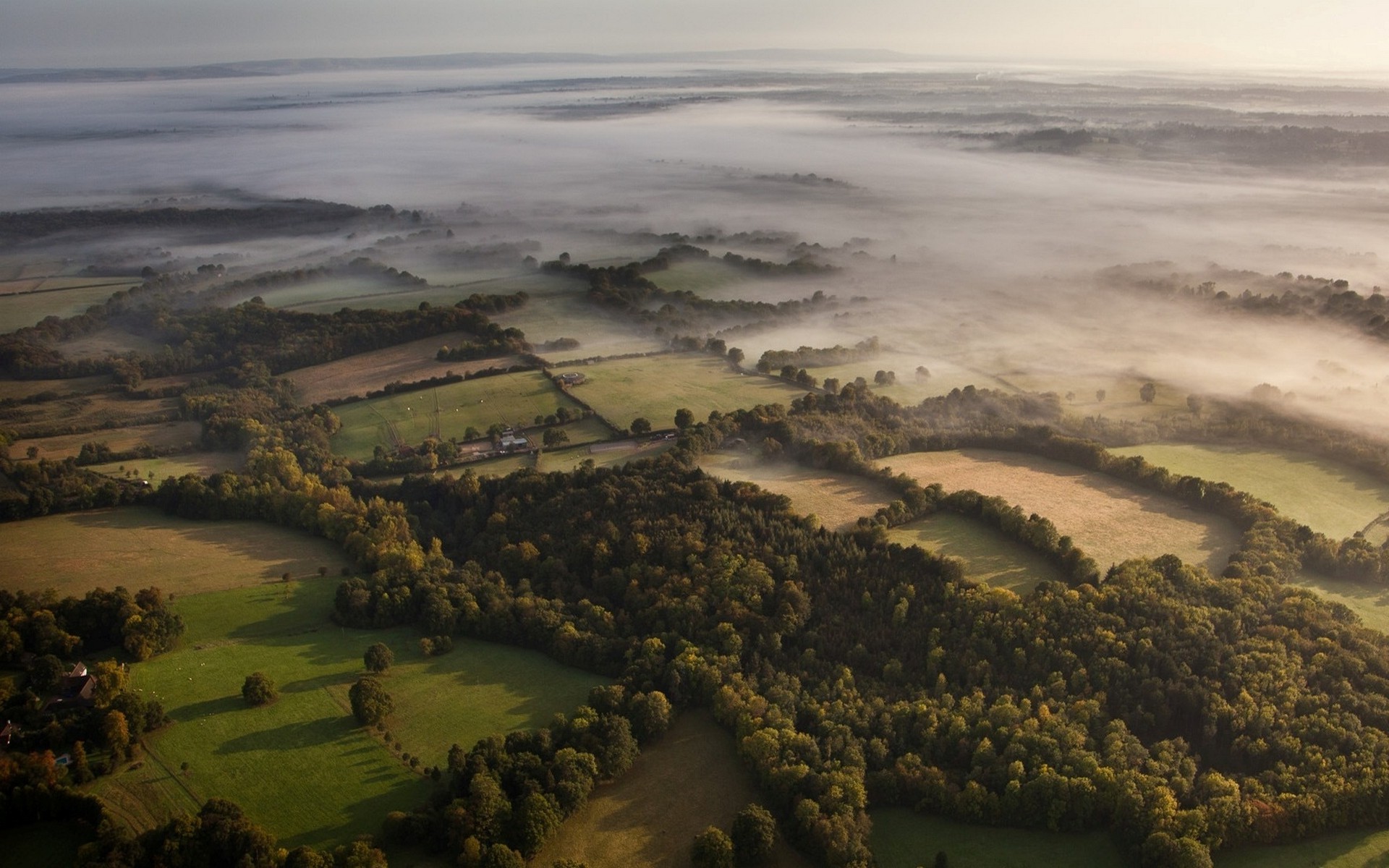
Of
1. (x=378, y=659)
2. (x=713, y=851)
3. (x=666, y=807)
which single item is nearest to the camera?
(x=713, y=851)

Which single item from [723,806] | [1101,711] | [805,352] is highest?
[805,352]

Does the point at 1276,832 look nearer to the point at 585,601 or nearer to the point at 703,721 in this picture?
the point at 703,721

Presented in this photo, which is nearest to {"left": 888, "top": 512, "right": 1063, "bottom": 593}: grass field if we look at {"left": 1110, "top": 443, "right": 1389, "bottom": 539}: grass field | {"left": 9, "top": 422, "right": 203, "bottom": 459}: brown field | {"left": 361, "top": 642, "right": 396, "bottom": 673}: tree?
{"left": 1110, "top": 443, "right": 1389, "bottom": 539}: grass field

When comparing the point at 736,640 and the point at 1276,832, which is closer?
the point at 1276,832

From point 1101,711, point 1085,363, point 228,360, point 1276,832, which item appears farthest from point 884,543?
point 228,360

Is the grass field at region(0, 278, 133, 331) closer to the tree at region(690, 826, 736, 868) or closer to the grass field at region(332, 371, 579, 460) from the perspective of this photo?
the grass field at region(332, 371, 579, 460)

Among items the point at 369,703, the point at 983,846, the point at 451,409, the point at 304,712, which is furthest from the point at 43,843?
the point at 451,409

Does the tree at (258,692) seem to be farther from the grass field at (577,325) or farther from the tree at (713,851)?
the grass field at (577,325)

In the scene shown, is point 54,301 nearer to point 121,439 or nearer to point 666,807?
point 121,439
